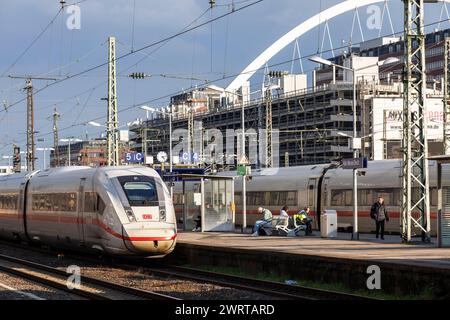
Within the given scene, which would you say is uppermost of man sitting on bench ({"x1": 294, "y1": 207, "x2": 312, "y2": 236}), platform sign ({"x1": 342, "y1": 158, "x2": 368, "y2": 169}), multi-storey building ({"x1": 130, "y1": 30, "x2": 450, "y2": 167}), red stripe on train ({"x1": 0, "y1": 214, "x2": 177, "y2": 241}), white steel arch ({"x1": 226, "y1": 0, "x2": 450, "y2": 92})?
white steel arch ({"x1": 226, "y1": 0, "x2": 450, "y2": 92})

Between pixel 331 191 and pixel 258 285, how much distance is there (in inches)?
710

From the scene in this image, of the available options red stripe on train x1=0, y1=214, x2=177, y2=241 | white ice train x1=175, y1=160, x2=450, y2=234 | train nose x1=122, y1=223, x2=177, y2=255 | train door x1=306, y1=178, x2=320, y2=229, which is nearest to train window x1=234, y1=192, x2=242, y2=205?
white ice train x1=175, y1=160, x2=450, y2=234

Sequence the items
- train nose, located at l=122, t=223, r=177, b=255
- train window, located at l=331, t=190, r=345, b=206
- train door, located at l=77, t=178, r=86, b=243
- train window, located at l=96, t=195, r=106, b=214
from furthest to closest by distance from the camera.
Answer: train window, located at l=331, t=190, r=345, b=206 < train door, located at l=77, t=178, r=86, b=243 < train window, located at l=96, t=195, r=106, b=214 < train nose, located at l=122, t=223, r=177, b=255

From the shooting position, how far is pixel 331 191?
122ft

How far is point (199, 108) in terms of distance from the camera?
474 feet

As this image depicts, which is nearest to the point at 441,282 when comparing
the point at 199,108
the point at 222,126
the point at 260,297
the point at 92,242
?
the point at 260,297

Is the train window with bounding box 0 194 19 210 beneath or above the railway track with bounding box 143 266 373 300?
above

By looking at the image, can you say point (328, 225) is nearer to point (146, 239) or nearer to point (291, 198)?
point (291, 198)

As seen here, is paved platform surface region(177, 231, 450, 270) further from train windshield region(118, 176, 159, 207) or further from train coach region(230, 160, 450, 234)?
train coach region(230, 160, 450, 234)

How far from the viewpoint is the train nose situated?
22938mm

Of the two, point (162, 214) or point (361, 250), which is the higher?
point (162, 214)

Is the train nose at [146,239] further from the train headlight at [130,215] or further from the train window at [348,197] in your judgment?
the train window at [348,197]

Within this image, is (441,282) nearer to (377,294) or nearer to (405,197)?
(377,294)

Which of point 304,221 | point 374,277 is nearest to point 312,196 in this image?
point 304,221
